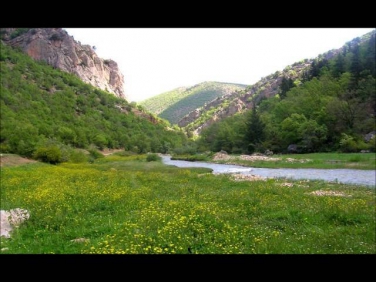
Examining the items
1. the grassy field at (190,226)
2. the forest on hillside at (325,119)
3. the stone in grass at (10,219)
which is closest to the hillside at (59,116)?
the forest on hillside at (325,119)

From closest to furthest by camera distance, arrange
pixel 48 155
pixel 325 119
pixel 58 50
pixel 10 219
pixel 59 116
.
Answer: pixel 10 219 → pixel 48 155 → pixel 325 119 → pixel 59 116 → pixel 58 50

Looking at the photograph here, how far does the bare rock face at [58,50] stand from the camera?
136250 millimetres

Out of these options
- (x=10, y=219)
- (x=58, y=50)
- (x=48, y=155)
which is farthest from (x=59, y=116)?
(x=10, y=219)

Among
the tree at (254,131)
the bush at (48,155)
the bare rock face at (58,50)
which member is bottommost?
the bush at (48,155)

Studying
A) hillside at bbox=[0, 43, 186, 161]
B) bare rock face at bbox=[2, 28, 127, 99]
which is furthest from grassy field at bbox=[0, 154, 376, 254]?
bare rock face at bbox=[2, 28, 127, 99]

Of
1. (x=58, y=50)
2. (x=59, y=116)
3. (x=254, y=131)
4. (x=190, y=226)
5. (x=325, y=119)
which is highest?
(x=58, y=50)

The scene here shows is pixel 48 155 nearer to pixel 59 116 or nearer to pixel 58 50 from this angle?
pixel 59 116

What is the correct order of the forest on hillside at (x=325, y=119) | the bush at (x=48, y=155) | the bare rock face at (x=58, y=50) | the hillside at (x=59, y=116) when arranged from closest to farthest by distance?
the bush at (x=48, y=155) → the forest on hillside at (x=325, y=119) → the hillside at (x=59, y=116) → the bare rock face at (x=58, y=50)

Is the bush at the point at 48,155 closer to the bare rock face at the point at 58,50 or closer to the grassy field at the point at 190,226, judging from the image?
the grassy field at the point at 190,226

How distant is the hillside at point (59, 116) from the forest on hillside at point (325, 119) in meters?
41.1

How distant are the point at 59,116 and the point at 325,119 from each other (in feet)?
246

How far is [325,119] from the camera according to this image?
241ft
